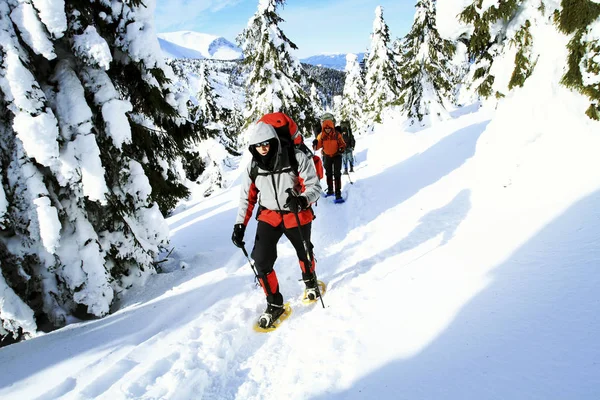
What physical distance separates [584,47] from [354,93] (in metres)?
38.7

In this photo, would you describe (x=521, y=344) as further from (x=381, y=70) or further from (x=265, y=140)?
(x=381, y=70)

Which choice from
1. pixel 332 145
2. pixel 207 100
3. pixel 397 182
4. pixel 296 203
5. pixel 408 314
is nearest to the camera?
pixel 408 314

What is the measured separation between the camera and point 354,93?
4194 centimetres

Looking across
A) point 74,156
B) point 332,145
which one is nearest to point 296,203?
point 74,156

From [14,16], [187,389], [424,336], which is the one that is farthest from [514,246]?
[14,16]

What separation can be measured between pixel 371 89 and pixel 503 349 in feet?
106

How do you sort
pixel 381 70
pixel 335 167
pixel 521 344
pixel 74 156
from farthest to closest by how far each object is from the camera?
1. pixel 381 70
2. pixel 335 167
3. pixel 74 156
4. pixel 521 344

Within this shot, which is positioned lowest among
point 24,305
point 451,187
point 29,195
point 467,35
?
point 451,187

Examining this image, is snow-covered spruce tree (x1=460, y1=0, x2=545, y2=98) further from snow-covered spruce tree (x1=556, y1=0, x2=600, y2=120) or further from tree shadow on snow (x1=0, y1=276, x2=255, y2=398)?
tree shadow on snow (x1=0, y1=276, x2=255, y2=398)

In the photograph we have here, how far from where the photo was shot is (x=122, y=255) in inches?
204

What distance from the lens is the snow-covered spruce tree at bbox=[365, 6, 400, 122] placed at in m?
28.0

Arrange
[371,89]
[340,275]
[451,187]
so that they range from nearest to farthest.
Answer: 1. [340,275]
2. [451,187]
3. [371,89]

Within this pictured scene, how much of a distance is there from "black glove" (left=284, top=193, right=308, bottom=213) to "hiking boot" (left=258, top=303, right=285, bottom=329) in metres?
1.34

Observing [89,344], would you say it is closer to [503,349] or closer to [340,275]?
[340,275]
